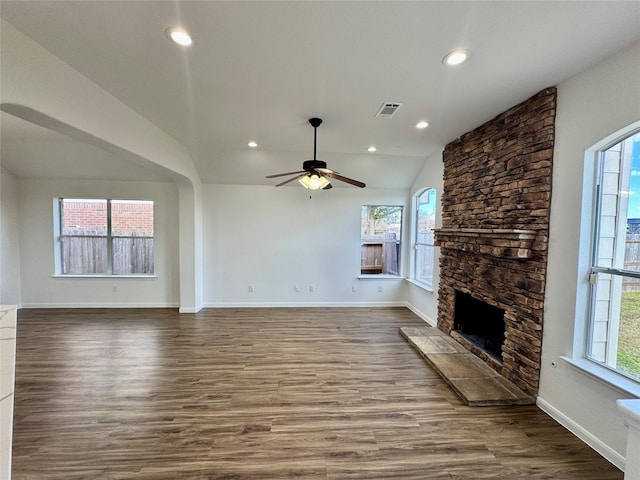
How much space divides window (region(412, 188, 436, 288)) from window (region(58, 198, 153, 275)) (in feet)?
18.1

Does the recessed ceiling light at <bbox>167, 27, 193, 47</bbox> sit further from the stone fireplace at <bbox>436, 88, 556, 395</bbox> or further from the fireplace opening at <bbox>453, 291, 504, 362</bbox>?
the fireplace opening at <bbox>453, 291, 504, 362</bbox>

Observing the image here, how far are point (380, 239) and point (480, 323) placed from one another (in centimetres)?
278

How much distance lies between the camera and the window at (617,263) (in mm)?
2107

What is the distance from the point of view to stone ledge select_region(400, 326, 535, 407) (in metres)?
2.73

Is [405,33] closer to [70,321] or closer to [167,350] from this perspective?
[167,350]

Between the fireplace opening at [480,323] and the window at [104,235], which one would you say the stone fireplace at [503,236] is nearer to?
the fireplace opening at [480,323]

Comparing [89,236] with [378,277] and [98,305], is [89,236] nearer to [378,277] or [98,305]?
[98,305]

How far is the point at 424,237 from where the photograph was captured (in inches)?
222

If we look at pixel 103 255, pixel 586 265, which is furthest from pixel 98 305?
pixel 586 265

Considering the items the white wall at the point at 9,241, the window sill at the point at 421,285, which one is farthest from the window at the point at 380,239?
the white wall at the point at 9,241

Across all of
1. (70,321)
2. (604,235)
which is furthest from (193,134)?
(604,235)

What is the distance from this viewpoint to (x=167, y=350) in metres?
3.84

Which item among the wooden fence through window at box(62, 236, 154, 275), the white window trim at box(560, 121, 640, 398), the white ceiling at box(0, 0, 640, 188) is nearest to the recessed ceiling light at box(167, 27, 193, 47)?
the white ceiling at box(0, 0, 640, 188)

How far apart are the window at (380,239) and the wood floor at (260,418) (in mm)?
2325
